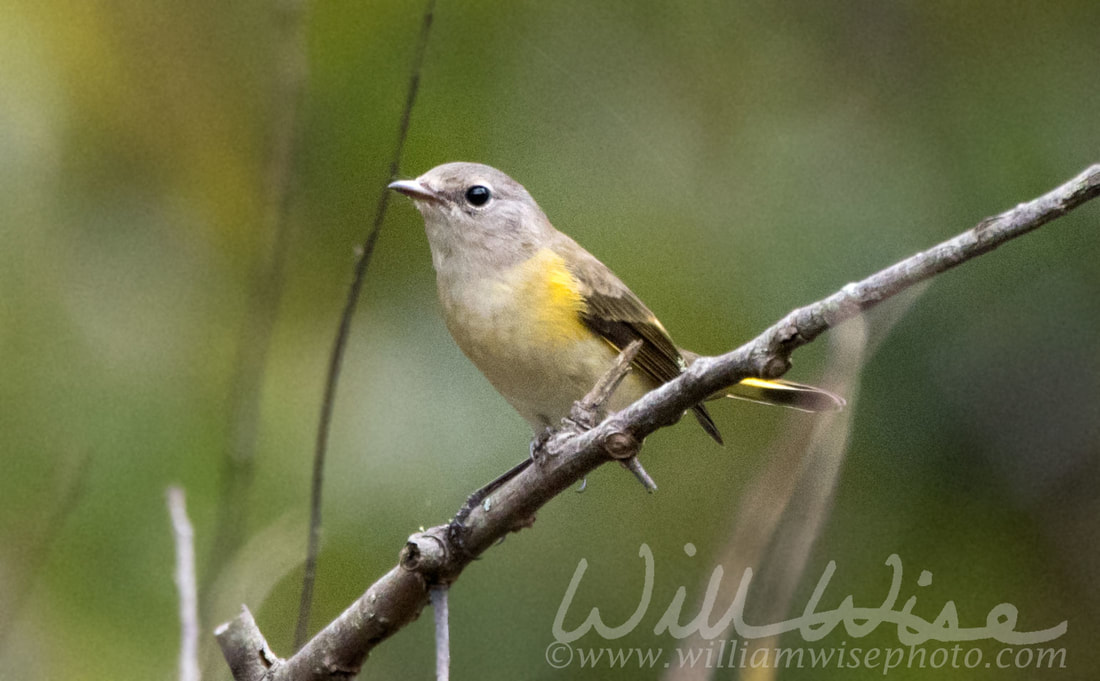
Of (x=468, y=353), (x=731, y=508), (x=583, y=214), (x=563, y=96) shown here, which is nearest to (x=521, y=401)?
(x=468, y=353)

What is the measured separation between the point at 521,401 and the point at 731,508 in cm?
112

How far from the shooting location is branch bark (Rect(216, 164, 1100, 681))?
1.54m

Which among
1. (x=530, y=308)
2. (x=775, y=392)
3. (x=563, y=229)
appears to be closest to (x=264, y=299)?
(x=530, y=308)

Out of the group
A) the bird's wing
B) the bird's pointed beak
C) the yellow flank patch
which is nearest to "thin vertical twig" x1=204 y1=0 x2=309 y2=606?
the bird's pointed beak

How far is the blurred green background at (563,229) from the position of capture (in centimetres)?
384

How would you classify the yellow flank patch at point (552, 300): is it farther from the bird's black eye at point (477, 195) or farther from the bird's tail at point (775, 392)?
the bird's tail at point (775, 392)

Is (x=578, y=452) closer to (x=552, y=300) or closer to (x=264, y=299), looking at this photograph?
(x=552, y=300)

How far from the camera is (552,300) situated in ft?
10.5

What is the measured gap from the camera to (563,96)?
4516 mm

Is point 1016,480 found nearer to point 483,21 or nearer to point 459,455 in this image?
point 459,455

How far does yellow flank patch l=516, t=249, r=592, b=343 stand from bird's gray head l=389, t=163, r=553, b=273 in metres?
0.09

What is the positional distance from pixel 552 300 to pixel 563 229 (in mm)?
1264

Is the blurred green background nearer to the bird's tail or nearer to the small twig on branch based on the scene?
the bird's tail

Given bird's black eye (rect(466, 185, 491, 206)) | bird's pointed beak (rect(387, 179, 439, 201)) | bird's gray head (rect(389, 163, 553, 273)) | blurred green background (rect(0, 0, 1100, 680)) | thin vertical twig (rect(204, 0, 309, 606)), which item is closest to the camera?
thin vertical twig (rect(204, 0, 309, 606))
